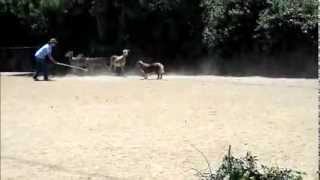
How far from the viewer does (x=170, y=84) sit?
18953 mm

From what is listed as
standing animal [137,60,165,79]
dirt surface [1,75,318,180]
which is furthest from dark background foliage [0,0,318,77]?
dirt surface [1,75,318,180]

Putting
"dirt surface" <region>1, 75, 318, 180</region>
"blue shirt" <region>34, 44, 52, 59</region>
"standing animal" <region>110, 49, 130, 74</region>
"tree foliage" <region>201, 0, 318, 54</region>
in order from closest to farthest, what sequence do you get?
"dirt surface" <region>1, 75, 318, 180</region> → "blue shirt" <region>34, 44, 52, 59</region> → "tree foliage" <region>201, 0, 318, 54</region> → "standing animal" <region>110, 49, 130, 74</region>

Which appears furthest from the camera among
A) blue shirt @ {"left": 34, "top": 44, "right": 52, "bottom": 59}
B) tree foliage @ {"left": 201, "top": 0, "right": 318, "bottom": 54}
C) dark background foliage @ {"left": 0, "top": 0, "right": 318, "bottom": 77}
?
dark background foliage @ {"left": 0, "top": 0, "right": 318, "bottom": 77}

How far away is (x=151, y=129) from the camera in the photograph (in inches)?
416

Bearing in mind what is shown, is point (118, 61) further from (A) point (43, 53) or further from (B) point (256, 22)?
(B) point (256, 22)

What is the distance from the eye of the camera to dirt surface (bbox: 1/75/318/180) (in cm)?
781

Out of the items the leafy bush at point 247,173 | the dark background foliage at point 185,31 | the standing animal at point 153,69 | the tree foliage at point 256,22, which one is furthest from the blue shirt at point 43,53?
the leafy bush at point 247,173

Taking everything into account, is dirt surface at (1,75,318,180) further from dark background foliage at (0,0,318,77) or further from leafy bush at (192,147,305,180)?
dark background foliage at (0,0,318,77)

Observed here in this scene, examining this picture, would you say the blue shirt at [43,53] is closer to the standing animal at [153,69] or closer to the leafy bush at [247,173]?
the standing animal at [153,69]

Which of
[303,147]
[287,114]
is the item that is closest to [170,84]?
[287,114]

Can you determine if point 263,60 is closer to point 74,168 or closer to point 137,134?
point 137,134

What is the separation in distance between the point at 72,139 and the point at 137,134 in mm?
1004

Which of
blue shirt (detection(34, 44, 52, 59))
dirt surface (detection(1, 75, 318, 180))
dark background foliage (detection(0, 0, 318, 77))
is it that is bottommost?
dirt surface (detection(1, 75, 318, 180))

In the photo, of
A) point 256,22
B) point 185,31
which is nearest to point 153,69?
point 256,22
